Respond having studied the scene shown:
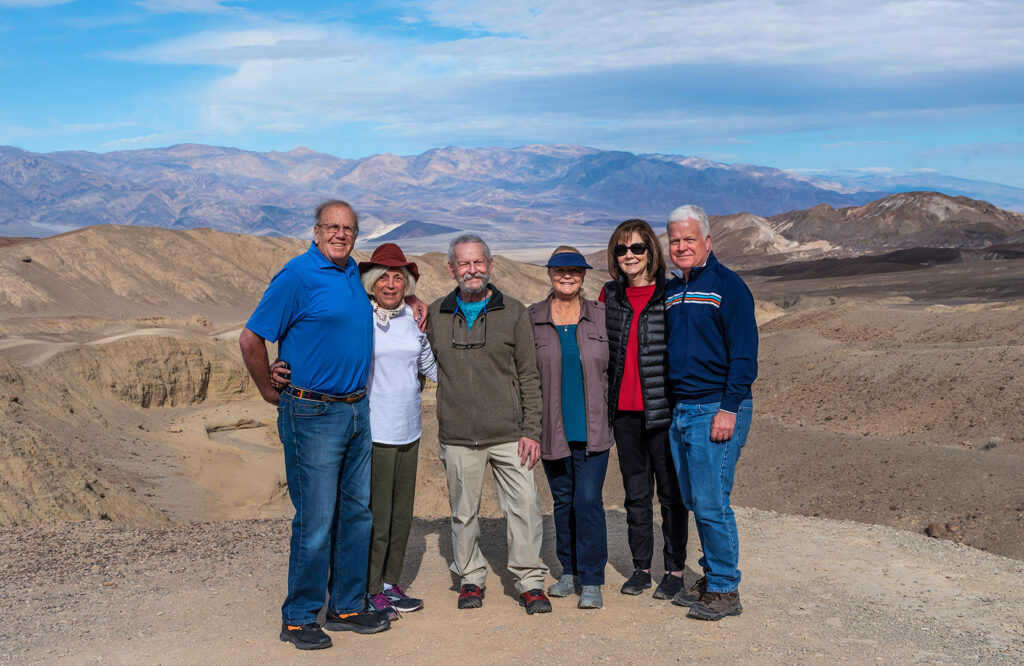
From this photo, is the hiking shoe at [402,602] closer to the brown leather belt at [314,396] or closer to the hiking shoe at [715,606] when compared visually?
the brown leather belt at [314,396]

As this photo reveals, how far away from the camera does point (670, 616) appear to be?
5043 millimetres

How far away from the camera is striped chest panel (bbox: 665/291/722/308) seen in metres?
4.67

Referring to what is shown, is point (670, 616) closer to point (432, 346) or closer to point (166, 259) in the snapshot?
point (432, 346)

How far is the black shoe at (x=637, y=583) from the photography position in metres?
5.42

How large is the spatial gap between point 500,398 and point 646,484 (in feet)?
3.70

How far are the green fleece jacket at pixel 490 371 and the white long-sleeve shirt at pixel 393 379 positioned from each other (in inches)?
6.5

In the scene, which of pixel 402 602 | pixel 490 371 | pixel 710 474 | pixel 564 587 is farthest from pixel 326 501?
pixel 710 474

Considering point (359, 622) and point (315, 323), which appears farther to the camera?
point (359, 622)

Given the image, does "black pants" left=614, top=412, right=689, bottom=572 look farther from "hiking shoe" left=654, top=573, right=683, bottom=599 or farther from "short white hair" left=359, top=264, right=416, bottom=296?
"short white hair" left=359, top=264, right=416, bottom=296

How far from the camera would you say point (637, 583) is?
214 inches

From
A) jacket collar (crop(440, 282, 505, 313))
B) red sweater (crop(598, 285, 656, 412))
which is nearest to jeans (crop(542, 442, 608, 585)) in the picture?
red sweater (crop(598, 285, 656, 412))

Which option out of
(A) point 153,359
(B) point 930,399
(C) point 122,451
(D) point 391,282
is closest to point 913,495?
(B) point 930,399

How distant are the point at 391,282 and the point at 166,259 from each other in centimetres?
4708

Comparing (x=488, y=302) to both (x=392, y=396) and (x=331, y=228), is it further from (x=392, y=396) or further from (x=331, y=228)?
(x=331, y=228)
